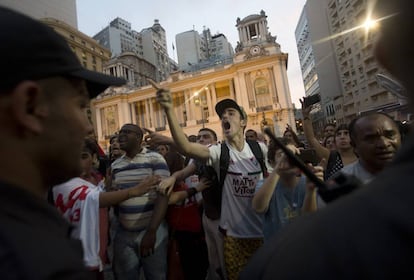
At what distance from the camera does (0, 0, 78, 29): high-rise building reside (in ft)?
142

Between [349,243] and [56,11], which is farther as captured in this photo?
[56,11]

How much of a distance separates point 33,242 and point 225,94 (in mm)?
47049

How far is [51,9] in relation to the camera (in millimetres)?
48969

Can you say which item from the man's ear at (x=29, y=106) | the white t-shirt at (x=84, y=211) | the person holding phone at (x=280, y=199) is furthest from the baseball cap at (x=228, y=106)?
the man's ear at (x=29, y=106)

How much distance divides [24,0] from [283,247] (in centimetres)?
5776

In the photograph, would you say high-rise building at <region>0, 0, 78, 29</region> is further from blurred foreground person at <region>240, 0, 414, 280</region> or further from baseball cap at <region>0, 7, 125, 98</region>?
blurred foreground person at <region>240, 0, 414, 280</region>

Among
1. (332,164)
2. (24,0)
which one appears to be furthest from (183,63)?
(332,164)

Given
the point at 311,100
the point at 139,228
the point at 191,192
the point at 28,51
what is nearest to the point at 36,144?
the point at 28,51

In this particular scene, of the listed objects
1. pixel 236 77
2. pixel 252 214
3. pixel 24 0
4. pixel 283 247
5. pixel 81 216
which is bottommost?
pixel 252 214

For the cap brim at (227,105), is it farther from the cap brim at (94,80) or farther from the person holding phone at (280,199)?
the cap brim at (94,80)

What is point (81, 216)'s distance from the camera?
6.36 feet

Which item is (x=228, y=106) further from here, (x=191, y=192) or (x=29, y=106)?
(x=29, y=106)

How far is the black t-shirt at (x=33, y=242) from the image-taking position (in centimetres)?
53

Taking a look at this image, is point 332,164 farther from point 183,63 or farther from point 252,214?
point 183,63
